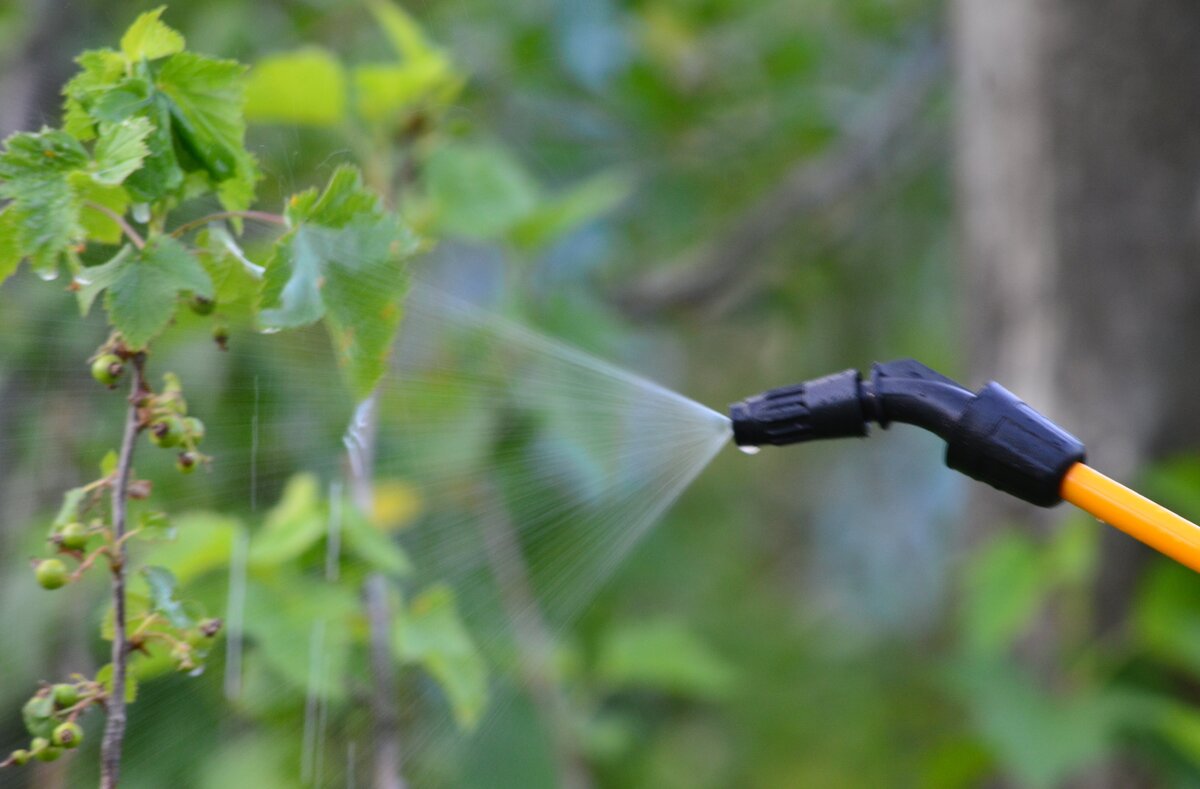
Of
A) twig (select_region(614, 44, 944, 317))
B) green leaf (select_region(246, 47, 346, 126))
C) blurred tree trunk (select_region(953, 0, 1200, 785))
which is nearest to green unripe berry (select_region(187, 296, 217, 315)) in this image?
green leaf (select_region(246, 47, 346, 126))

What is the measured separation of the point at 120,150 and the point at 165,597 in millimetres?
281

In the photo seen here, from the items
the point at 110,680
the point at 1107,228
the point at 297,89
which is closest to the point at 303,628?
the point at 110,680

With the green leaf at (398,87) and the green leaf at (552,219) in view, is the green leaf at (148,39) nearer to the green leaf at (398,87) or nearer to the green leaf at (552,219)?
the green leaf at (398,87)

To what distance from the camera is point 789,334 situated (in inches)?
137

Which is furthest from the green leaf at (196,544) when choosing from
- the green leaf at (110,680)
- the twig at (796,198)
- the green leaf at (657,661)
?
the twig at (796,198)

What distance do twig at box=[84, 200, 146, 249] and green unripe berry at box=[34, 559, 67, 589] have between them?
204mm

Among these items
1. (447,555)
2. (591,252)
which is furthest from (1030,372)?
(447,555)

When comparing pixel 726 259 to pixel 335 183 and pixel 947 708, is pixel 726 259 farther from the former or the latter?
pixel 335 183

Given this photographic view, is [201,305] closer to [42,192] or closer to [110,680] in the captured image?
[42,192]

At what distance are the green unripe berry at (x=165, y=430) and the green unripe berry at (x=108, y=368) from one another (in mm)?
40

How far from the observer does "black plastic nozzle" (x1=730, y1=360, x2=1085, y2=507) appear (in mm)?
764

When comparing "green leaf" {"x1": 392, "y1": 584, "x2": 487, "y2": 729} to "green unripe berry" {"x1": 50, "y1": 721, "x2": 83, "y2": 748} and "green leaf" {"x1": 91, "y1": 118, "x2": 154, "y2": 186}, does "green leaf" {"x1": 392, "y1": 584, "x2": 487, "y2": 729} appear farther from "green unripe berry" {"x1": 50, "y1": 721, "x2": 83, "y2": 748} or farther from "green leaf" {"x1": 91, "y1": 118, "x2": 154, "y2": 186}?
"green leaf" {"x1": 91, "y1": 118, "x2": 154, "y2": 186}

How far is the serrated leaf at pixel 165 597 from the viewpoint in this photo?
2.50 ft

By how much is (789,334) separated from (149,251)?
2.84m
